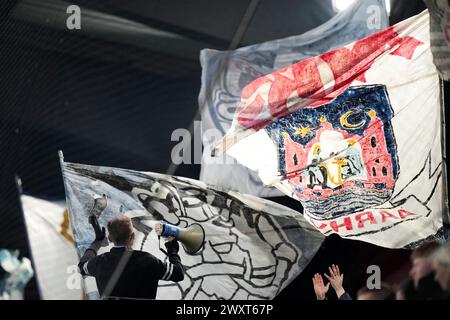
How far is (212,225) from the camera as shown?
5590 mm

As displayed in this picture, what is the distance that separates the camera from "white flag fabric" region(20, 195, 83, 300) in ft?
18.9

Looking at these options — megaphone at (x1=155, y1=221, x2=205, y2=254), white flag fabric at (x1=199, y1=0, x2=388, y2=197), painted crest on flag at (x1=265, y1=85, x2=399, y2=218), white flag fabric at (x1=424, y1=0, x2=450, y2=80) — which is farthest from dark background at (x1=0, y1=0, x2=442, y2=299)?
white flag fabric at (x1=424, y1=0, x2=450, y2=80)

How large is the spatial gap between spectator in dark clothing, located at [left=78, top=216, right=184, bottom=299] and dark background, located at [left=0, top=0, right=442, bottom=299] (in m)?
0.89

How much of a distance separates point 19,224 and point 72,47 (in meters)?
1.47

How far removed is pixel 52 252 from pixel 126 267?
72 cm

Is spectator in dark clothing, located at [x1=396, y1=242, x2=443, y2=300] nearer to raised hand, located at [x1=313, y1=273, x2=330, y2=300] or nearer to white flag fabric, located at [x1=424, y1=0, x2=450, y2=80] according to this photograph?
white flag fabric, located at [x1=424, y1=0, x2=450, y2=80]

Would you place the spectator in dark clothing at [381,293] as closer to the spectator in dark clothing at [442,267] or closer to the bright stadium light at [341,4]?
the spectator in dark clothing at [442,267]

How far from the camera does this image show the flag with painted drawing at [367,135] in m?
4.98

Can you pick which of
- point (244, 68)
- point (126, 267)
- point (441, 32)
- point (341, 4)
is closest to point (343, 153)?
point (441, 32)

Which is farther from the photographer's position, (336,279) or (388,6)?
(388,6)

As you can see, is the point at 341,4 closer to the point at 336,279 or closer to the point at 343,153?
the point at 343,153

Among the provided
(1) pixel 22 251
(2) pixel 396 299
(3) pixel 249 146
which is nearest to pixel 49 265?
(1) pixel 22 251

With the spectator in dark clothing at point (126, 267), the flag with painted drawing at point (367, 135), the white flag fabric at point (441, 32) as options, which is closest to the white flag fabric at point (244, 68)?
the flag with painted drawing at point (367, 135)

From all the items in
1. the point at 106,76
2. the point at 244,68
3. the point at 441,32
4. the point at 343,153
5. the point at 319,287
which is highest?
the point at 106,76
